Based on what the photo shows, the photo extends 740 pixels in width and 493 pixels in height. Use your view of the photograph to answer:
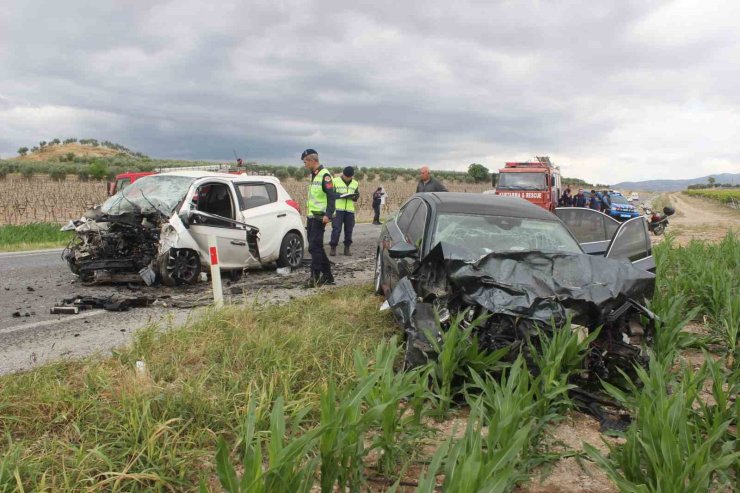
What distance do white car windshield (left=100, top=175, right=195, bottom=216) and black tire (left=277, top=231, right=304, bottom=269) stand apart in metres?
1.90

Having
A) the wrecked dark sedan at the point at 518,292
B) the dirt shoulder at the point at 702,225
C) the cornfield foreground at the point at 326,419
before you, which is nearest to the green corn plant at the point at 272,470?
the cornfield foreground at the point at 326,419

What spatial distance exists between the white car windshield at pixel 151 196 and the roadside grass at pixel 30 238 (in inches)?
208

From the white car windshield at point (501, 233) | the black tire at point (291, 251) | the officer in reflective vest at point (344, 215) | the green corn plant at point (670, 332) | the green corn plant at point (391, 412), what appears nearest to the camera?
the green corn plant at point (391, 412)

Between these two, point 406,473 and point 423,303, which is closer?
point 406,473

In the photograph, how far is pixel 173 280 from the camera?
7.55m

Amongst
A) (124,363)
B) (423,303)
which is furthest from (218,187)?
(423,303)

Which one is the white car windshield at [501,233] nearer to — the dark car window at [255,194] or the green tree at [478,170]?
the dark car window at [255,194]

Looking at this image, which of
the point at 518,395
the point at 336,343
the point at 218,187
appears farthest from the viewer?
the point at 218,187

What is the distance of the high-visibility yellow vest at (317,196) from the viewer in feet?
25.3

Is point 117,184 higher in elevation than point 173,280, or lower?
higher

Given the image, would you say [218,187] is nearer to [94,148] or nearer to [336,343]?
[336,343]

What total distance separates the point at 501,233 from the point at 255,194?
4.96 metres

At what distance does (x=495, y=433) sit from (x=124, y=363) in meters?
2.93

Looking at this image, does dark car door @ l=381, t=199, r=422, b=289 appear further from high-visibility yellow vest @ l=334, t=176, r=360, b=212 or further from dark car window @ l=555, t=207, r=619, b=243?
high-visibility yellow vest @ l=334, t=176, r=360, b=212
